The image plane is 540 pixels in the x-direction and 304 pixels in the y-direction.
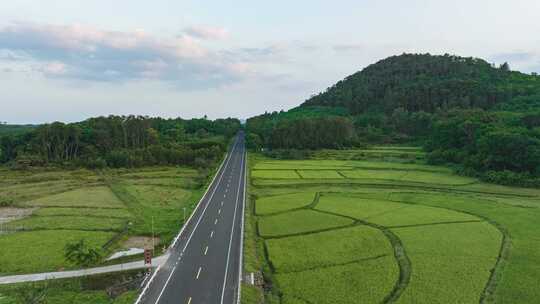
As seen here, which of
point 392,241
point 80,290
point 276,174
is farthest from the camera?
point 276,174

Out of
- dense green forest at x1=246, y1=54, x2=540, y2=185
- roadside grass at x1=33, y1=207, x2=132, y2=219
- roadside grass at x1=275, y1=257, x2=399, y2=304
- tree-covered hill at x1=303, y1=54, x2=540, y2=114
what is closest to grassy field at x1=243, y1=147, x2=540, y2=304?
roadside grass at x1=275, y1=257, x2=399, y2=304

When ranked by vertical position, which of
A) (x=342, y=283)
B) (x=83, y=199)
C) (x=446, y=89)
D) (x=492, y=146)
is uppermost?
(x=446, y=89)

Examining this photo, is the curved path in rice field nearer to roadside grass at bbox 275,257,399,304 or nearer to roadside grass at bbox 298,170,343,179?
roadside grass at bbox 275,257,399,304

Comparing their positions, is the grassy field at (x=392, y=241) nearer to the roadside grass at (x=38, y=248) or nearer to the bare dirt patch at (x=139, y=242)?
the bare dirt patch at (x=139, y=242)

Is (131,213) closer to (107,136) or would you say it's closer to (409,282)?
(409,282)

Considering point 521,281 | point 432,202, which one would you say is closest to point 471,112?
point 432,202

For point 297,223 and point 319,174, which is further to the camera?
point 319,174

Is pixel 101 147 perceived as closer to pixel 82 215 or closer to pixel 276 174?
pixel 276 174

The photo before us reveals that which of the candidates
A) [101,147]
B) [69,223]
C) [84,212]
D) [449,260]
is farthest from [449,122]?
[101,147]
